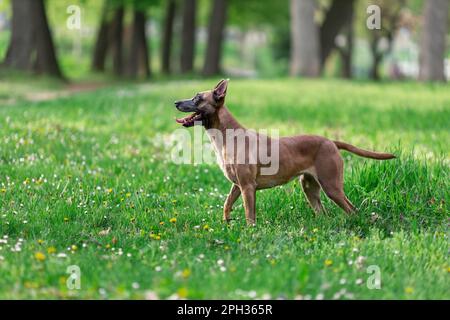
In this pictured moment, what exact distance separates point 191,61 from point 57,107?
Answer: 69.2 feet

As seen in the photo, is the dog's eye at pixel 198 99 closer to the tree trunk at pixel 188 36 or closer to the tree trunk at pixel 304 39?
the tree trunk at pixel 304 39

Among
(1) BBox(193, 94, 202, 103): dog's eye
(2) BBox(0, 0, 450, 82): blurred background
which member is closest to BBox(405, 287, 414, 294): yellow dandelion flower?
(1) BBox(193, 94, 202, 103): dog's eye

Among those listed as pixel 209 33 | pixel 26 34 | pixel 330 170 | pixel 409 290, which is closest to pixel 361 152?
pixel 330 170

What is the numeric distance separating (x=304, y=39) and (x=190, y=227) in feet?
75.9

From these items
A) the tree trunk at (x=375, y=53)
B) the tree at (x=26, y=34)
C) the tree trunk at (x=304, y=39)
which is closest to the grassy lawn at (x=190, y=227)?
the tree trunk at (x=304, y=39)

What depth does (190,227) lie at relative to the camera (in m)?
6.84

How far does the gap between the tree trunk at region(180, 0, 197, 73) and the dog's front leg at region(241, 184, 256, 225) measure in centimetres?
3012

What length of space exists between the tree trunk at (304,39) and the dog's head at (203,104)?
898 inches

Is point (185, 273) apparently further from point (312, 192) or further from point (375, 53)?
point (375, 53)

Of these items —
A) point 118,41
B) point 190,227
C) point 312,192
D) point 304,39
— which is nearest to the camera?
point 190,227

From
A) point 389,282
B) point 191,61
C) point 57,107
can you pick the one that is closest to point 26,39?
point 191,61

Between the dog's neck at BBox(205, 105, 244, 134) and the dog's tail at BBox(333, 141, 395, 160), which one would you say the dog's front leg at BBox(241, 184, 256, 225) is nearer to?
the dog's neck at BBox(205, 105, 244, 134)

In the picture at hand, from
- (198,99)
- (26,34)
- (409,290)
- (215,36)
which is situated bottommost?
(409,290)

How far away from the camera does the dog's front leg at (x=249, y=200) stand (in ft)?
21.5
